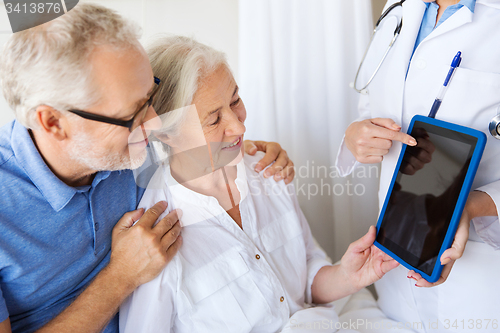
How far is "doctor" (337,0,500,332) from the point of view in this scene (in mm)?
823

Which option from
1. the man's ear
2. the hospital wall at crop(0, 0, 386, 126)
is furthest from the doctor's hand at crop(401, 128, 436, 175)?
the man's ear

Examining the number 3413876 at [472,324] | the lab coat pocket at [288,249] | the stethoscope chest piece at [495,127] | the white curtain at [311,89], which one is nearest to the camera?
the stethoscope chest piece at [495,127]

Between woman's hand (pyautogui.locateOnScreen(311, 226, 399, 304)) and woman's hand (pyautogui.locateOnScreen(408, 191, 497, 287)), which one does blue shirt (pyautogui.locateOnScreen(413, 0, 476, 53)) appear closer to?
woman's hand (pyautogui.locateOnScreen(408, 191, 497, 287))

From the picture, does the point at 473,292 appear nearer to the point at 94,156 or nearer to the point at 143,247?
the point at 143,247

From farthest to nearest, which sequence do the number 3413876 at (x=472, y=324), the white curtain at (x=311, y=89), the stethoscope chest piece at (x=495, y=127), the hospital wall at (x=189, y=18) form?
the white curtain at (x=311, y=89) < the hospital wall at (x=189, y=18) < the number 3413876 at (x=472, y=324) < the stethoscope chest piece at (x=495, y=127)

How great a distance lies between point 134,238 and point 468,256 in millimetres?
833

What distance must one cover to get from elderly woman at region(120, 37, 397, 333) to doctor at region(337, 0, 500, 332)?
18 cm

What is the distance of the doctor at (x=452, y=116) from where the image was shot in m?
0.82

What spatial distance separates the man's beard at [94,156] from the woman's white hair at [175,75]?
0.52ft

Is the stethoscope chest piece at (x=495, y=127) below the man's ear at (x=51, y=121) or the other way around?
below

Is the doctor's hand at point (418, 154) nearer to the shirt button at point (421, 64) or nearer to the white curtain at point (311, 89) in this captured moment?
the shirt button at point (421, 64)

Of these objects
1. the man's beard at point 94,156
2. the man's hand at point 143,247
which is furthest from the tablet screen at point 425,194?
the man's beard at point 94,156

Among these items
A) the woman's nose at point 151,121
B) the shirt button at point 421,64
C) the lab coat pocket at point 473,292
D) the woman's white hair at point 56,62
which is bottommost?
the lab coat pocket at point 473,292

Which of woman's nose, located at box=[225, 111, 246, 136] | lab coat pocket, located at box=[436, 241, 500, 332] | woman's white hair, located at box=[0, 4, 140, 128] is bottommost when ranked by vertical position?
lab coat pocket, located at box=[436, 241, 500, 332]
